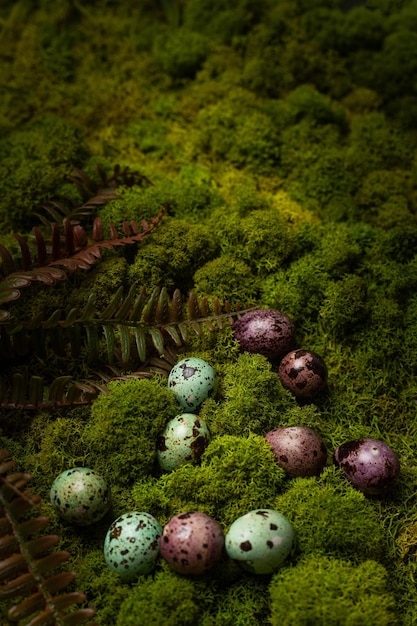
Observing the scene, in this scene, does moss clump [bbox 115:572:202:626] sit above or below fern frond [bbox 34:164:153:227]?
below

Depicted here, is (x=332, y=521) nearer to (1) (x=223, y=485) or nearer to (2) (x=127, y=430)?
(1) (x=223, y=485)

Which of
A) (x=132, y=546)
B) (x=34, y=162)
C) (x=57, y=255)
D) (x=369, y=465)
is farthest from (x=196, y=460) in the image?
(x=34, y=162)

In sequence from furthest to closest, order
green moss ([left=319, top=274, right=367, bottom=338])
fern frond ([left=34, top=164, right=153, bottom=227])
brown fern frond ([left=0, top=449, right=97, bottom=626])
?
fern frond ([left=34, top=164, right=153, bottom=227]) → green moss ([left=319, top=274, right=367, bottom=338]) → brown fern frond ([left=0, top=449, right=97, bottom=626])

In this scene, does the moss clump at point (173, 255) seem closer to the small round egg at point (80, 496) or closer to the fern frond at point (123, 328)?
the fern frond at point (123, 328)

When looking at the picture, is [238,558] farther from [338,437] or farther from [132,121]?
[132,121]

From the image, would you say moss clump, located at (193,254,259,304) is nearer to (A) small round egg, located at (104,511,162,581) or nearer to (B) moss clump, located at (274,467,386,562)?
(B) moss clump, located at (274,467,386,562)

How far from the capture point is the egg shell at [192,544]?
6.10ft

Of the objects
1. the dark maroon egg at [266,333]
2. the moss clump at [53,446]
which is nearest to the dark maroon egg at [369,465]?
the dark maroon egg at [266,333]

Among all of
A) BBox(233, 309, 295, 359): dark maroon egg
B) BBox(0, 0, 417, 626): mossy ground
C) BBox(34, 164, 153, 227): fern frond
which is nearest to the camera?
BBox(0, 0, 417, 626): mossy ground

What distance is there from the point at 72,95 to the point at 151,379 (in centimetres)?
187

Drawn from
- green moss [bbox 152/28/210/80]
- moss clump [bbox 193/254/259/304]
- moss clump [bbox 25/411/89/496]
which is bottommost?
moss clump [bbox 25/411/89/496]

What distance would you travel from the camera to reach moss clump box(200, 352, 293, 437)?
2234 millimetres

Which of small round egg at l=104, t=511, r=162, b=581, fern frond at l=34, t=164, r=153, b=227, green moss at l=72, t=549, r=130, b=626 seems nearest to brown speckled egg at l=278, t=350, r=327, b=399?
small round egg at l=104, t=511, r=162, b=581

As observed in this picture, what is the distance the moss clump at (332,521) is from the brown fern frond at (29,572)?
70 centimetres
